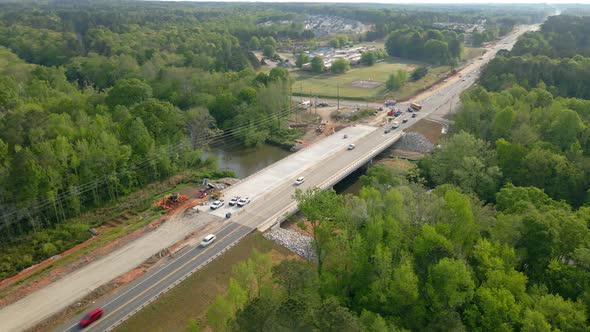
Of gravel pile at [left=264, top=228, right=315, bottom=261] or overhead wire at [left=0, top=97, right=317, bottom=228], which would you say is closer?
gravel pile at [left=264, top=228, right=315, bottom=261]

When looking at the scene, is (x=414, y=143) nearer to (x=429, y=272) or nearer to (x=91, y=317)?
(x=429, y=272)

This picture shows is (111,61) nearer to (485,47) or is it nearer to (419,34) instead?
(419,34)

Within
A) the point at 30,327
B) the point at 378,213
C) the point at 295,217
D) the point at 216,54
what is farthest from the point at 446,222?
the point at 216,54

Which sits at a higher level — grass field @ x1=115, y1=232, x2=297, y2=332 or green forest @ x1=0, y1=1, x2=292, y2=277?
green forest @ x1=0, y1=1, x2=292, y2=277

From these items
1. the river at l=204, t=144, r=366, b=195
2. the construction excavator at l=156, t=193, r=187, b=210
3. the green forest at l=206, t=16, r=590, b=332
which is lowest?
the river at l=204, t=144, r=366, b=195

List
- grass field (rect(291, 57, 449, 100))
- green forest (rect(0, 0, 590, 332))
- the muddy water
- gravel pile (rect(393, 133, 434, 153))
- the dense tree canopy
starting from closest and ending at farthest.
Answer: the dense tree canopy, green forest (rect(0, 0, 590, 332)), the muddy water, gravel pile (rect(393, 133, 434, 153)), grass field (rect(291, 57, 449, 100))

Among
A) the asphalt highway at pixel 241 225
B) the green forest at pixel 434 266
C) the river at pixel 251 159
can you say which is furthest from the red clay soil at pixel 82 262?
the river at pixel 251 159

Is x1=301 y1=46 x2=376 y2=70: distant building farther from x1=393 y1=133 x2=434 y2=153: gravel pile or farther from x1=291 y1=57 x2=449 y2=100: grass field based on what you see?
x1=393 y1=133 x2=434 y2=153: gravel pile

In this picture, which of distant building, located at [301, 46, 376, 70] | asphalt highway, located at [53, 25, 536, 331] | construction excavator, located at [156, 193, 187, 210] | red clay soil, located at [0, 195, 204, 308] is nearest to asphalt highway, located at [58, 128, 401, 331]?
asphalt highway, located at [53, 25, 536, 331]
